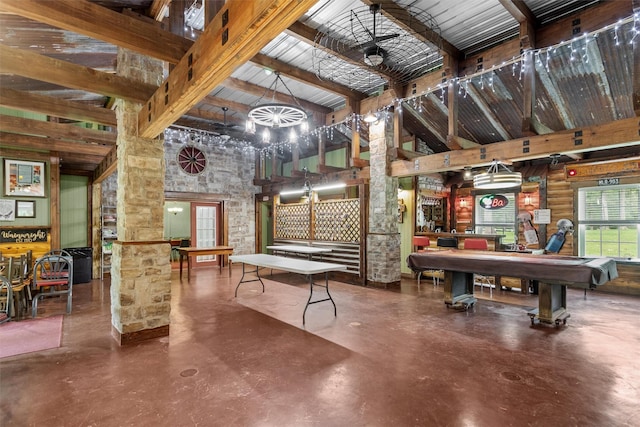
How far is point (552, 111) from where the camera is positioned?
6383 millimetres

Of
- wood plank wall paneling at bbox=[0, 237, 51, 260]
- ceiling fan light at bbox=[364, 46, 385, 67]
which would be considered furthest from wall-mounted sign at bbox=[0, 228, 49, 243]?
ceiling fan light at bbox=[364, 46, 385, 67]

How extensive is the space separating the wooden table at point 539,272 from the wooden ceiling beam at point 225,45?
4.15m

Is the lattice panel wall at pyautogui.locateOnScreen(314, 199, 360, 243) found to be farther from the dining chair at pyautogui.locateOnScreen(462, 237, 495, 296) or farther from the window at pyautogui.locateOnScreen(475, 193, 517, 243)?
the window at pyautogui.locateOnScreen(475, 193, 517, 243)

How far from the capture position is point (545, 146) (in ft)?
15.1

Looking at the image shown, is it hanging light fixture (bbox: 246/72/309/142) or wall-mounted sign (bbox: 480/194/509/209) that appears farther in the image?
wall-mounted sign (bbox: 480/194/509/209)

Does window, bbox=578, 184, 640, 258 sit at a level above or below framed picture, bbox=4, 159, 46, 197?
below

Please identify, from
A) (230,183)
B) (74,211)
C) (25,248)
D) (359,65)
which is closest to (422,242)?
(359,65)

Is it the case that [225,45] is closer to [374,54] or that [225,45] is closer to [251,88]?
[374,54]

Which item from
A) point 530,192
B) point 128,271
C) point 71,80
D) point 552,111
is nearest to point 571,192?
point 530,192

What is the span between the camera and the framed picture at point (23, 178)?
6.24m

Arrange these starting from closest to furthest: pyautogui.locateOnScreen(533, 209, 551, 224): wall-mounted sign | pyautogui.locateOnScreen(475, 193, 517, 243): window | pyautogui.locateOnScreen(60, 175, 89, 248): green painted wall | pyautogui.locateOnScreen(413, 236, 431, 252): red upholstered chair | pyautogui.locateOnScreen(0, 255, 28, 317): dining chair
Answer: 1. pyautogui.locateOnScreen(0, 255, 28, 317): dining chair
2. pyautogui.locateOnScreen(413, 236, 431, 252): red upholstered chair
3. pyautogui.locateOnScreen(533, 209, 551, 224): wall-mounted sign
4. pyautogui.locateOnScreen(60, 175, 89, 248): green painted wall
5. pyautogui.locateOnScreen(475, 193, 517, 243): window

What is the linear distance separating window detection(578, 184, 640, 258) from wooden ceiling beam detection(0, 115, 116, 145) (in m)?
9.95

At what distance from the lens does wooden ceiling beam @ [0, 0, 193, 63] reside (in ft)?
6.61

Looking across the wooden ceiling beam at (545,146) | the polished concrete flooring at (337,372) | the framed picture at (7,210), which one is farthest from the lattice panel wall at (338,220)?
the framed picture at (7,210)
